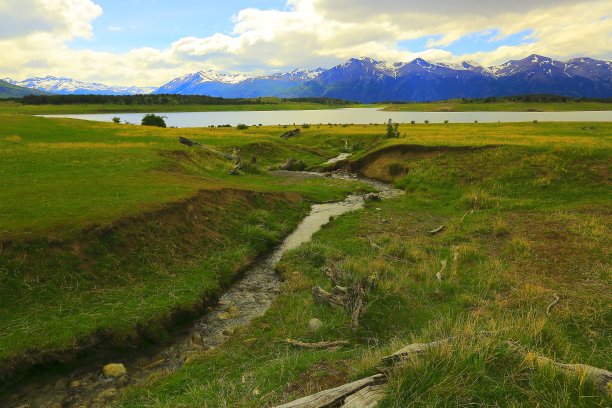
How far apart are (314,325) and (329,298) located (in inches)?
60.2

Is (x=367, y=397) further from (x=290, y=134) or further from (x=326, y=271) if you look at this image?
(x=290, y=134)

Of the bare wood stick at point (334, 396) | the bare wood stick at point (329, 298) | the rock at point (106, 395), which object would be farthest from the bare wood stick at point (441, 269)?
the rock at point (106, 395)

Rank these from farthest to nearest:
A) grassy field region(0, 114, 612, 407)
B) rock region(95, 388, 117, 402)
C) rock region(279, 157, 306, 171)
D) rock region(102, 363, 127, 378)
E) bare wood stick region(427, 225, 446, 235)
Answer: rock region(279, 157, 306, 171) → bare wood stick region(427, 225, 446, 235) → rock region(102, 363, 127, 378) → rock region(95, 388, 117, 402) → grassy field region(0, 114, 612, 407)

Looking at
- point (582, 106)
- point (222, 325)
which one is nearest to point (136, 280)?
point (222, 325)

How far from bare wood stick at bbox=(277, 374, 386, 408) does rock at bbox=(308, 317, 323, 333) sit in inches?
214

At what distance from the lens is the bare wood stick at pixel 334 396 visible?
19.2 feet

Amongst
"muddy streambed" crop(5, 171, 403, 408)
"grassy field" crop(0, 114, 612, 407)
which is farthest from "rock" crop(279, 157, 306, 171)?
"muddy streambed" crop(5, 171, 403, 408)

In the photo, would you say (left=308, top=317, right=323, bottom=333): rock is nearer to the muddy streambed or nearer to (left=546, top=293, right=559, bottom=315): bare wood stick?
the muddy streambed

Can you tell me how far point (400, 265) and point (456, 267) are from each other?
2382mm

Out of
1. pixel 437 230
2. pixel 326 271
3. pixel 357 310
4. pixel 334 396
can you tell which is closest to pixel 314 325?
pixel 357 310

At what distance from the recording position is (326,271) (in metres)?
16.4

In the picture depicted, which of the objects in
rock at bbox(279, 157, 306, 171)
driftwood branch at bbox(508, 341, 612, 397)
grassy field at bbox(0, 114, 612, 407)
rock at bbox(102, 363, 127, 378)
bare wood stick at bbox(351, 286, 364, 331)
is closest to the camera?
driftwood branch at bbox(508, 341, 612, 397)

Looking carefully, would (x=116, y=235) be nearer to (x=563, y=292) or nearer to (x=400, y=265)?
(x=400, y=265)

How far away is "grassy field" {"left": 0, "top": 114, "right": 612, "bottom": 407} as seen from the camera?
7113 millimetres
